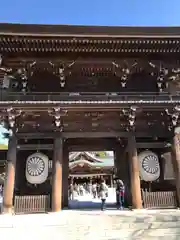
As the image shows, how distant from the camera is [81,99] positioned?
36.6 ft

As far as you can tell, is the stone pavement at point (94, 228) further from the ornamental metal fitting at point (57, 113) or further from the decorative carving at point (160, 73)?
the decorative carving at point (160, 73)

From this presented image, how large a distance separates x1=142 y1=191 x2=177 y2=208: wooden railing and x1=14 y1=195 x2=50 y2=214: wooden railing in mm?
4512

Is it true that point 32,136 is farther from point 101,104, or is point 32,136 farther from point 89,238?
point 89,238

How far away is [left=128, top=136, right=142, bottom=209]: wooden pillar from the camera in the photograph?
9930 millimetres

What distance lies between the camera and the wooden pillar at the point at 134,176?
993 cm

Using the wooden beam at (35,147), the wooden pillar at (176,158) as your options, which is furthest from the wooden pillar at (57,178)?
the wooden pillar at (176,158)

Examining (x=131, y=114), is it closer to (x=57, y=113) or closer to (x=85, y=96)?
(x=85, y=96)

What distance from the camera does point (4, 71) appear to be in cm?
1109

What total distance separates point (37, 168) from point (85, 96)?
4.22m

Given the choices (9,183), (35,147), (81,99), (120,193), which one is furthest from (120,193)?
(9,183)

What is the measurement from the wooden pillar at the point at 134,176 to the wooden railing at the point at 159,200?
22.5 inches

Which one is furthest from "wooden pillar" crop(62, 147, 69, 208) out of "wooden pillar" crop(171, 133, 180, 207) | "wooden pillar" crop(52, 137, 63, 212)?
"wooden pillar" crop(171, 133, 180, 207)

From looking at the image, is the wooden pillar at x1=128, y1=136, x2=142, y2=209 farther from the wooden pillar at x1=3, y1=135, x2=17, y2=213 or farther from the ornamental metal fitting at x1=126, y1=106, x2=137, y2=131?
the wooden pillar at x1=3, y1=135, x2=17, y2=213

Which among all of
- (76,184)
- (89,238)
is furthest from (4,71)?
(76,184)
